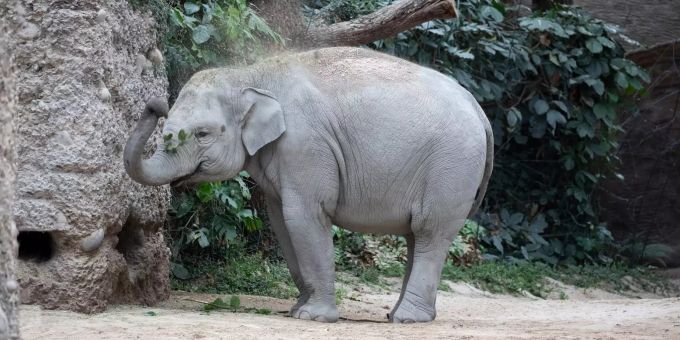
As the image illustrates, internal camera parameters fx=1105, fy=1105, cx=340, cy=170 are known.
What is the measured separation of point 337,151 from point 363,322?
109 centimetres

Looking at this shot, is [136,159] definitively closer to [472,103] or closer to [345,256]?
[472,103]

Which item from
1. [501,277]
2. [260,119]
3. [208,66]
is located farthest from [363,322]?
[501,277]

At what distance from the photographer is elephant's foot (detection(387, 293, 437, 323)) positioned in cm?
698

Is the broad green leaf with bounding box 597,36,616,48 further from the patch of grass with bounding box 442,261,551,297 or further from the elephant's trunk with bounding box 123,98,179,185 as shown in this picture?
the elephant's trunk with bounding box 123,98,179,185

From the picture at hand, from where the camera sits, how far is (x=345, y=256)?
10.3m

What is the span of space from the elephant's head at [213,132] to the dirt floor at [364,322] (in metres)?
0.87

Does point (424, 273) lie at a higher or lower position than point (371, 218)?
lower

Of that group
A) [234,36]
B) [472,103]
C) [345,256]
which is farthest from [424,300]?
[345,256]

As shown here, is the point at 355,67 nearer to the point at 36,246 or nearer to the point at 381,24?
the point at 381,24

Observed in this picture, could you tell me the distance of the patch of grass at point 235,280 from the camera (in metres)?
8.60

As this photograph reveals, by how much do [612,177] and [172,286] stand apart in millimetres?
7247

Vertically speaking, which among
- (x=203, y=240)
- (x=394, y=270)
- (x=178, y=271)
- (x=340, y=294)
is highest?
(x=203, y=240)

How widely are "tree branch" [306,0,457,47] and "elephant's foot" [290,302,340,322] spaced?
2775mm

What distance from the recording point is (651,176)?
551 inches
